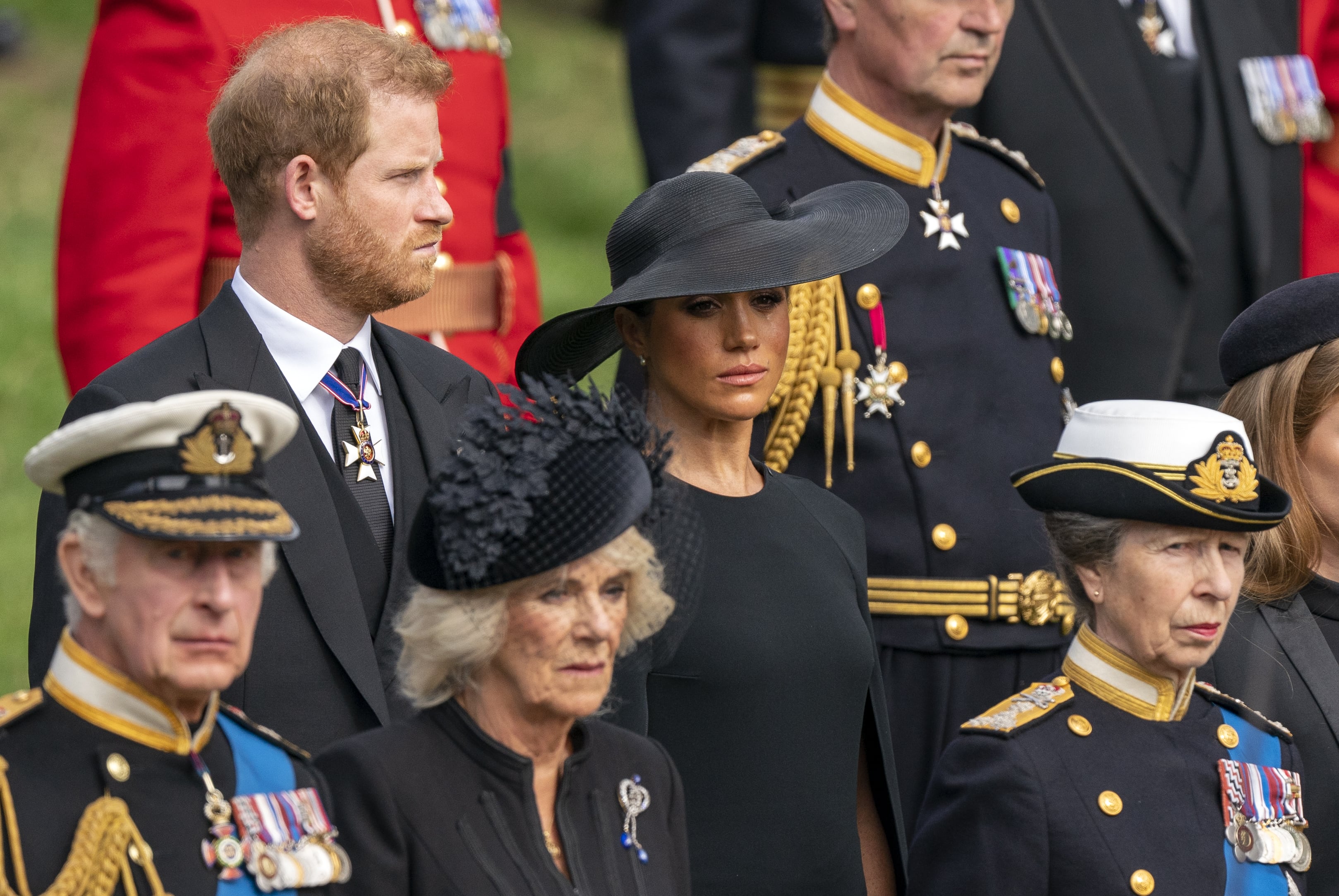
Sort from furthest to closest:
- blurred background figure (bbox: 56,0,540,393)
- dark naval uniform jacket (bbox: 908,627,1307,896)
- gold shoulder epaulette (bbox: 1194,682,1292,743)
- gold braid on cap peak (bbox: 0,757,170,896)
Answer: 1. blurred background figure (bbox: 56,0,540,393)
2. gold shoulder epaulette (bbox: 1194,682,1292,743)
3. dark naval uniform jacket (bbox: 908,627,1307,896)
4. gold braid on cap peak (bbox: 0,757,170,896)

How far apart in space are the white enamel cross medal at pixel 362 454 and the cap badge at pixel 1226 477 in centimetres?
141

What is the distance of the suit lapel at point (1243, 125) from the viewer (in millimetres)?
5867

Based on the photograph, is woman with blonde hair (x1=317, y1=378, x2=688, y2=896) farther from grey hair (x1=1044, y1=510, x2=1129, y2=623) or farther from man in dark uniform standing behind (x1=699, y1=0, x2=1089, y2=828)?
man in dark uniform standing behind (x1=699, y1=0, x2=1089, y2=828)

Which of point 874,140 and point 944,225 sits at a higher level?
point 874,140

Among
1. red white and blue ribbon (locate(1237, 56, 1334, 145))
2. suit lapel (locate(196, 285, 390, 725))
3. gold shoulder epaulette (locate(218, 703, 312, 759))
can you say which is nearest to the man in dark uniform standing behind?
red white and blue ribbon (locate(1237, 56, 1334, 145))

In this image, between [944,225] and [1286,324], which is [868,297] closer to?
[944,225]

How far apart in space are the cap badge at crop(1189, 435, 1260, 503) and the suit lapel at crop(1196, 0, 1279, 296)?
224cm

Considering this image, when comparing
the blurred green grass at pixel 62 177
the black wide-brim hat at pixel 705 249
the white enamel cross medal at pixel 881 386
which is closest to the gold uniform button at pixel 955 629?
the white enamel cross medal at pixel 881 386

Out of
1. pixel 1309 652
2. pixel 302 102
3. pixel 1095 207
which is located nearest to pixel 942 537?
pixel 1309 652

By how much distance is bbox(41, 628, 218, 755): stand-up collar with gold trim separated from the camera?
9.01ft

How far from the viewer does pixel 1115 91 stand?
19.0 ft

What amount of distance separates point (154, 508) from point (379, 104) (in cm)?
126

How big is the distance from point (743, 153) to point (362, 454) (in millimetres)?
1508

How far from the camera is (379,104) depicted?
3.76 m
